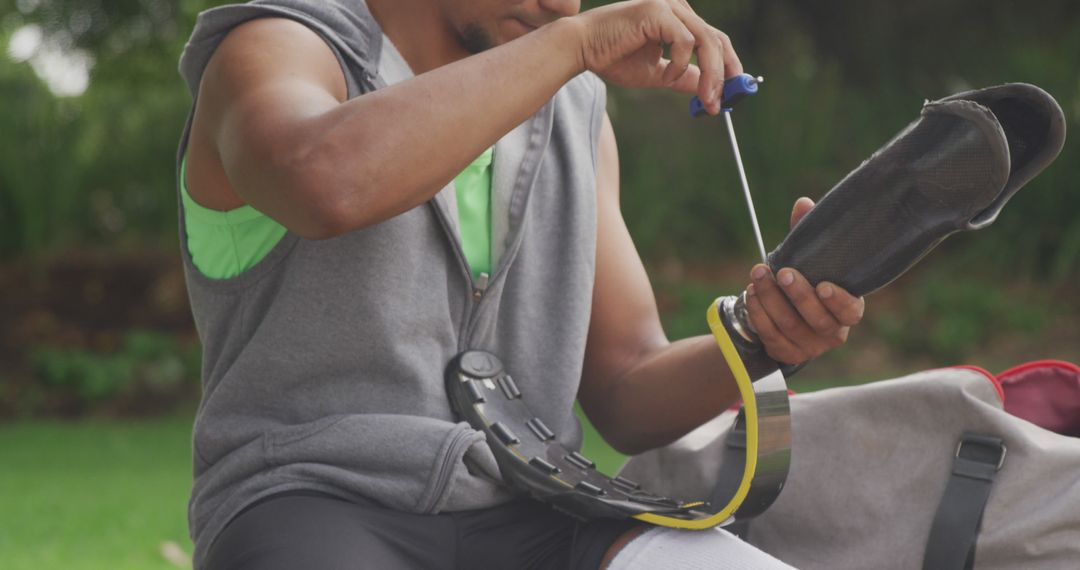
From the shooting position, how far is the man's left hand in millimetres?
1750

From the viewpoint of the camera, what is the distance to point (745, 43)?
874cm

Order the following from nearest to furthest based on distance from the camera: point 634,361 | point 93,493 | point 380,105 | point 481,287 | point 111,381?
point 380,105, point 481,287, point 634,361, point 93,493, point 111,381

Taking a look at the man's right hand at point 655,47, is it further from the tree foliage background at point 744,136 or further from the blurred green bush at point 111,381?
the blurred green bush at point 111,381

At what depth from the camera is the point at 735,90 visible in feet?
5.98

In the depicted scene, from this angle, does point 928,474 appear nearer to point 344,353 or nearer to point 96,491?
point 344,353

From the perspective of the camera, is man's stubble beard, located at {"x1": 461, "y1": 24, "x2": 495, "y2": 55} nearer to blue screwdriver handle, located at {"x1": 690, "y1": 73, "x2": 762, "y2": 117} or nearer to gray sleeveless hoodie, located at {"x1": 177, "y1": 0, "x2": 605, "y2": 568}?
gray sleeveless hoodie, located at {"x1": 177, "y1": 0, "x2": 605, "y2": 568}

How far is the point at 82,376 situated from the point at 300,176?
5521mm

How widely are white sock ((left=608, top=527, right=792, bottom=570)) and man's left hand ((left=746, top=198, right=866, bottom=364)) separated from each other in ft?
0.90

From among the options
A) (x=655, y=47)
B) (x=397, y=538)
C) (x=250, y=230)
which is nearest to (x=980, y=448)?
(x=655, y=47)

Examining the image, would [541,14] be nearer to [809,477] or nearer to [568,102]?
[568,102]

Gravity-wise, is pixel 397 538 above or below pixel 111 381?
above

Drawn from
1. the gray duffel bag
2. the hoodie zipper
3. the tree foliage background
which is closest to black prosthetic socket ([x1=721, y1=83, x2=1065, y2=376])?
the gray duffel bag

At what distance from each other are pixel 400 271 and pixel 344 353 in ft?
0.47

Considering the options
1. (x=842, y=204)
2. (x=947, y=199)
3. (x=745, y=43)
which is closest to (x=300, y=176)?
(x=842, y=204)
